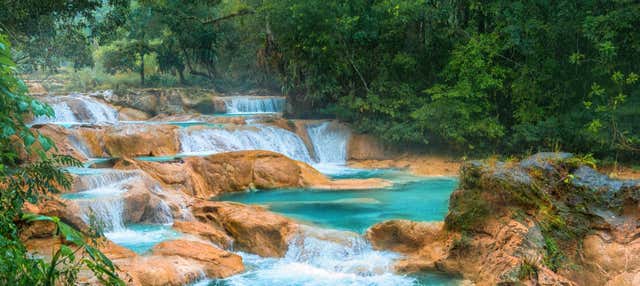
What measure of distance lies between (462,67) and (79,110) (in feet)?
42.5

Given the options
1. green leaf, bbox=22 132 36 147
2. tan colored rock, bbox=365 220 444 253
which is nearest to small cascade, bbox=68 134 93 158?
tan colored rock, bbox=365 220 444 253

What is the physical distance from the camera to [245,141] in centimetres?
1695

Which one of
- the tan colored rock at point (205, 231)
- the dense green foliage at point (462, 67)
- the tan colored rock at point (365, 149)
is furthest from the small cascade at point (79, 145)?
the tan colored rock at point (365, 149)

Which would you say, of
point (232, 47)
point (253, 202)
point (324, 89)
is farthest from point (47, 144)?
point (232, 47)

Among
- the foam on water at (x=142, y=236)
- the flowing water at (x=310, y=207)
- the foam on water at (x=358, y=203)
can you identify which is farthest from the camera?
the foam on water at (x=358, y=203)

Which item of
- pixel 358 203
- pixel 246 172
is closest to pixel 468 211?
pixel 358 203

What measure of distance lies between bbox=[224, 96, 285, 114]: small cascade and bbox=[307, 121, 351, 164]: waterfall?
19.0 feet

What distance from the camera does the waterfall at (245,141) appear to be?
16.3 metres

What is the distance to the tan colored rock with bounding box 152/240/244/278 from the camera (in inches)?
279

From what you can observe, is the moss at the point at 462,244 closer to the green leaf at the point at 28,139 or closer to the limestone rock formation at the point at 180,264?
the limestone rock formation at the point at 180,264

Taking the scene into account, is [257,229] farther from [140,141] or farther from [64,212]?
[140,141]

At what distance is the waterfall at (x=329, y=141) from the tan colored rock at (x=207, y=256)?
10.4 metres

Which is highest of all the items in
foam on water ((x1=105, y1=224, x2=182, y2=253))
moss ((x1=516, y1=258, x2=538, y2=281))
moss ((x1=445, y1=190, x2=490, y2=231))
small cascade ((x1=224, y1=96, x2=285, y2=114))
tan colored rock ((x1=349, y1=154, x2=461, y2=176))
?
small cascade ((x1=224, y1=96, x2=285, y2=114))

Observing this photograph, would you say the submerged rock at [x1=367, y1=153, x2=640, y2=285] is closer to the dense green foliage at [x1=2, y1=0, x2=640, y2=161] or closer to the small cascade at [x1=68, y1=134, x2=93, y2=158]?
the dense green foliage at [x1=2, y1=0, x2=640, y2=161]
